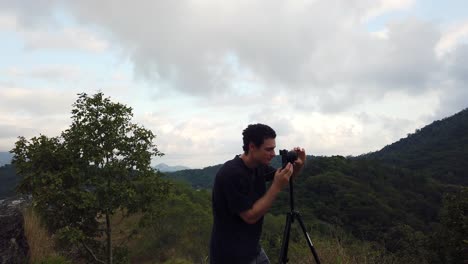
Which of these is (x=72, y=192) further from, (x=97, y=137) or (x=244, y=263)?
(x=244, y=263)

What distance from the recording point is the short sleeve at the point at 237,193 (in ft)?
9.12

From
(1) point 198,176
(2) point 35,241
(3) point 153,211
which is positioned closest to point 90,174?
(3) point 153,211

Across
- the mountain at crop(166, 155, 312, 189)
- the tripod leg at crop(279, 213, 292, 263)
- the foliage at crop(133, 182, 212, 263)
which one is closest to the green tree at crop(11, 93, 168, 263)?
the tripod leg at crop(279, 213, 292, 263)

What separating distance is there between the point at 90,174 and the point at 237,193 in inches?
499

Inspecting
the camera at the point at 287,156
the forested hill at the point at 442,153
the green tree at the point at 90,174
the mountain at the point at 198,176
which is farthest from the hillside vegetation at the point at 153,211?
the mountain at the point at 198,176

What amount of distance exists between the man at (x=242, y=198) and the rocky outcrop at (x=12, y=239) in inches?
164

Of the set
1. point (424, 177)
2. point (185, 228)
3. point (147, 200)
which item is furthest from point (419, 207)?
point (147, 200)

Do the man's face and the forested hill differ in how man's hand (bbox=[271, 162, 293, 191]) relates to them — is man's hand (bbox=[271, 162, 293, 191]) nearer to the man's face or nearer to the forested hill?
the man's face

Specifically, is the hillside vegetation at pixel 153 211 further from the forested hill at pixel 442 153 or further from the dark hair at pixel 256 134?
the forested hill at pixel 442 153

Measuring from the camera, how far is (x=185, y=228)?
36469 millimetres

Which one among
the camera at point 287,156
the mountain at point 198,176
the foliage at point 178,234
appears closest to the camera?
the camera at point 287,156

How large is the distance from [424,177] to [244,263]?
80442 mm

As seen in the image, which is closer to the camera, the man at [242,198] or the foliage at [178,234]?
the man at [242,198]

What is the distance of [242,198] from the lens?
110 inches
